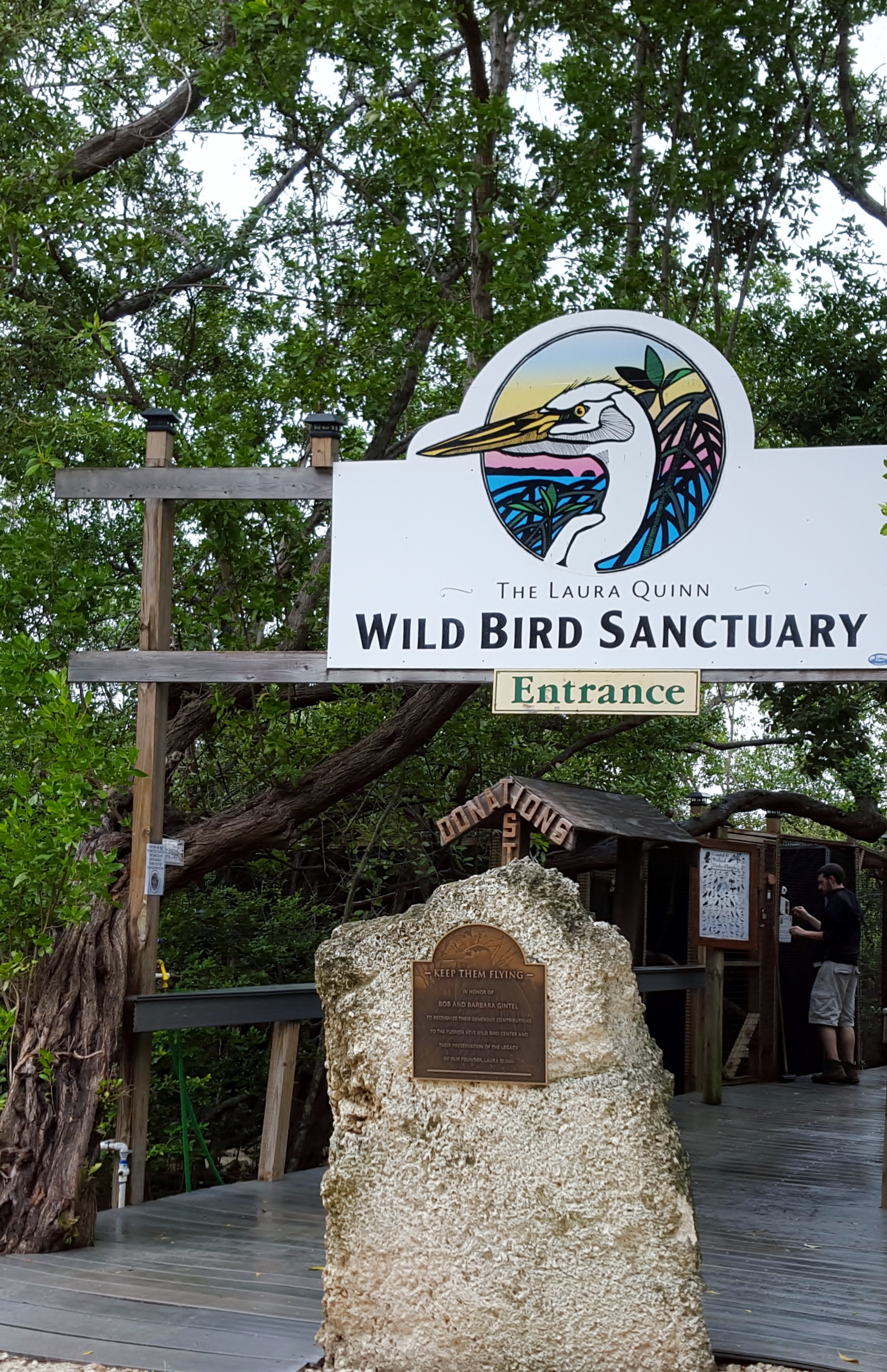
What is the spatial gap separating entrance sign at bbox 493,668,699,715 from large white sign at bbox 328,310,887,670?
74mm

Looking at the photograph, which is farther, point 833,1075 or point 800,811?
point 833,1075

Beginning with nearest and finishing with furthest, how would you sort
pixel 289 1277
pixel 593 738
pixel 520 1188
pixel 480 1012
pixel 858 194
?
pixel 520 1188 → pixel 480 1012 → pixel 289 1277 → pixel 858 194 → pixel 593 738

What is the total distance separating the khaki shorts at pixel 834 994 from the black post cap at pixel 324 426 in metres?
6.75

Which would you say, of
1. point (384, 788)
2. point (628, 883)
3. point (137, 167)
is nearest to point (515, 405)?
point (628, 883)

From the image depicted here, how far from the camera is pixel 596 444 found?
7.30m

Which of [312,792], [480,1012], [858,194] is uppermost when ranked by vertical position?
[858,194]

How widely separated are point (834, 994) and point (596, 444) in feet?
21.1

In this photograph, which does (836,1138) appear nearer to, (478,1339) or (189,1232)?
(189,1232)

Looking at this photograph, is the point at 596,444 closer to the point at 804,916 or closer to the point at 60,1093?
the point at 60,1093

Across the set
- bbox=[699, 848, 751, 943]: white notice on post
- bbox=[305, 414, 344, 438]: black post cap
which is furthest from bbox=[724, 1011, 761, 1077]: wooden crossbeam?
bbox=[305, 414, 344, 438]: black post cap

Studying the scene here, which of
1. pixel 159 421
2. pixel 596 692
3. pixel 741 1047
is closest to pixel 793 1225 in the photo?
pixel 596 692

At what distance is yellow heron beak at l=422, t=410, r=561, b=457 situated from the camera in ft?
24.0

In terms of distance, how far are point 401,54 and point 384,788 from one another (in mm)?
5635

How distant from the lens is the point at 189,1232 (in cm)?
664
